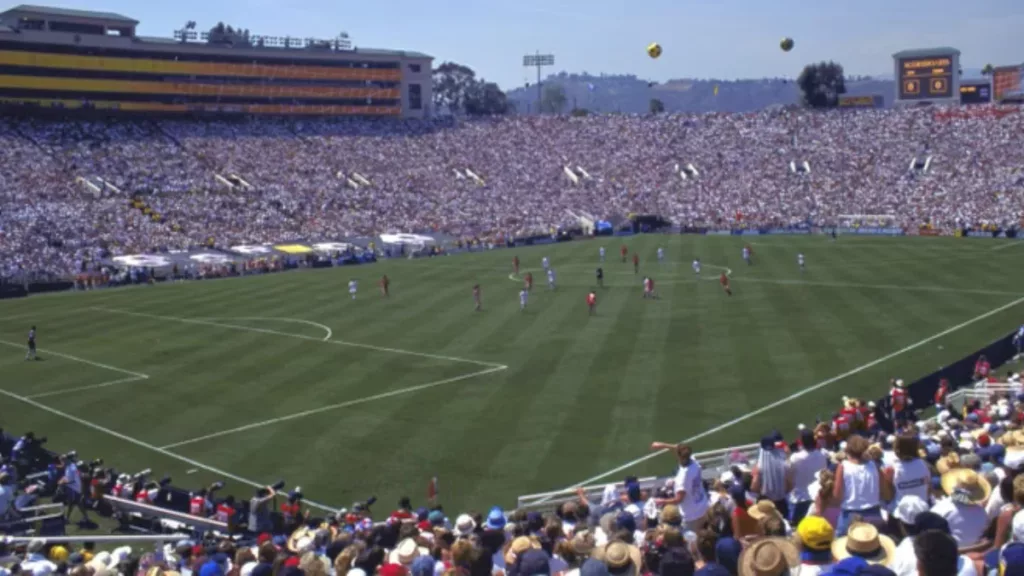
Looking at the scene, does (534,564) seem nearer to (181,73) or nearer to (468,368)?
(468,368)

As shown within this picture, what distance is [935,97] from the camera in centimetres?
11319

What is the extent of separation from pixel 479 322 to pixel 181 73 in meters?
71.3

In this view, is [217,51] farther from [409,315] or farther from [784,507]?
[784,507]

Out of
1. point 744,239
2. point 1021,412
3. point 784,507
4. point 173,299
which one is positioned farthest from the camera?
point 744,239

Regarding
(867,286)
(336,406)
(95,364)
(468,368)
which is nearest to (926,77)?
(867,286)

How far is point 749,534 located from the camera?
10.8 metres

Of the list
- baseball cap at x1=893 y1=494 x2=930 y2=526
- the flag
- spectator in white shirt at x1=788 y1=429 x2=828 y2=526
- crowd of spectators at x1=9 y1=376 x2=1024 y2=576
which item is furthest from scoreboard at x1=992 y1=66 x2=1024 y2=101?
baseball cap at x1=893 y1=494 x2=930 y2=526

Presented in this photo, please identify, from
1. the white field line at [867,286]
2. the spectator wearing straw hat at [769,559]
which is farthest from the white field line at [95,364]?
the spectator wearing straw hat at [769,559]

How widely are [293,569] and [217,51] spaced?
106058mm

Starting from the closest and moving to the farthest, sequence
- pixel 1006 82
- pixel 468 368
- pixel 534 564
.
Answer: pixel 534 564 → pixel 468 368 → pixel 1006 82

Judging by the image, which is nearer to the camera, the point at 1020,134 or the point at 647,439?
the point at 647,439

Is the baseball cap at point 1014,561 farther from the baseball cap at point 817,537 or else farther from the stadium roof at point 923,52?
Result: the stadium roof at point 923,52

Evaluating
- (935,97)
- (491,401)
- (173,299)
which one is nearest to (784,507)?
(491,401)

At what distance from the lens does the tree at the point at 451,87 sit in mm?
185000
